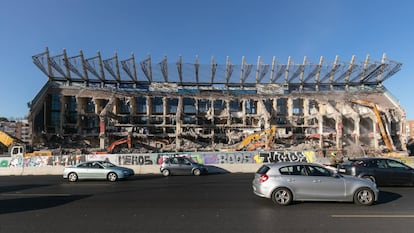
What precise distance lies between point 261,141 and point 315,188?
30562 mm

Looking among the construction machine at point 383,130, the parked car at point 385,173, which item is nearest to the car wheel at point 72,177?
the parked car at point 385,173

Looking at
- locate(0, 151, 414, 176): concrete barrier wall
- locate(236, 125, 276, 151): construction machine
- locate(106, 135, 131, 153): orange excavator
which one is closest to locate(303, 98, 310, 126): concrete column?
locate(236, 125, 276, 151): construction machine

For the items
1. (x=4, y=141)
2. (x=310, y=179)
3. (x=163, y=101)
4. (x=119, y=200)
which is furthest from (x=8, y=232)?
(x=163, y=101)

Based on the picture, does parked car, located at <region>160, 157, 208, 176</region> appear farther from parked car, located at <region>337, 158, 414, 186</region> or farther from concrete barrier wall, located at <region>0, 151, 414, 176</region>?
parked car, located at <region>337, 158, 414, 186</region>

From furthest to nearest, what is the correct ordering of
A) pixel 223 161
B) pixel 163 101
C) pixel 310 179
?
pixel 163 101
pixel 223 161
pixel 310 179

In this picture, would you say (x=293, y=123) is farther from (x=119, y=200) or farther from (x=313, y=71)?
(x=119, y=200)

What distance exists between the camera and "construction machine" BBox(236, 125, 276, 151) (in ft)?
115

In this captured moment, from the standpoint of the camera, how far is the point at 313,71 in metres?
53.5

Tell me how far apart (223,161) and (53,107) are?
45.8 metres

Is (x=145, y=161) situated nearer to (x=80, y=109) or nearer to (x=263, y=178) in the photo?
(x=263, y=178)

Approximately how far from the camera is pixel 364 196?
25.9 ft

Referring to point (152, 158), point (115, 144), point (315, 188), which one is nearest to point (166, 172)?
point (152, 158)

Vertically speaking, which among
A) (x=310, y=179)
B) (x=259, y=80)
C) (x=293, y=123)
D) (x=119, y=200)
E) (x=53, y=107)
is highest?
(x=259, y=80)

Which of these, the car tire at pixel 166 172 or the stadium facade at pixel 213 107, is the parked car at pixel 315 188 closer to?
the car tire at pixel 166 172
